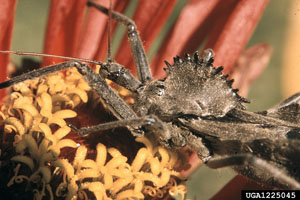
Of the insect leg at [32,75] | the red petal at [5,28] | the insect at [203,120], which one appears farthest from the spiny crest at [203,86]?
the red petal at [5,28]

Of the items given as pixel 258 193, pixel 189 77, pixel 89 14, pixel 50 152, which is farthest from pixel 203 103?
pixel 89 14

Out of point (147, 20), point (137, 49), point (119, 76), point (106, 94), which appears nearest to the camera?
point (106, 94)

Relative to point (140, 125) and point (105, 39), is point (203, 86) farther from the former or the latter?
point (105, 39)

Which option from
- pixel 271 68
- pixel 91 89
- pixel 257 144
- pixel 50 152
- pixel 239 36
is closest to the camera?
pixel 50 152

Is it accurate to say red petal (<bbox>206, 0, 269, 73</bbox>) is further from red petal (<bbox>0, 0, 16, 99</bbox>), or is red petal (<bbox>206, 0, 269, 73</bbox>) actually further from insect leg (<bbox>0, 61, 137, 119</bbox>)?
red petal (<bbox>0, 0, 16, 99</bbox>)

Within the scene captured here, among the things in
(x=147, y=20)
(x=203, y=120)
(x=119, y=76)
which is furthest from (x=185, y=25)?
(x=203, y=120)

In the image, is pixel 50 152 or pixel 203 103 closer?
pixel 50 152

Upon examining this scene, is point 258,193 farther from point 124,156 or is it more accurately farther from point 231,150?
point 124,156
